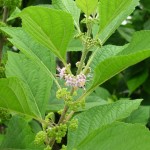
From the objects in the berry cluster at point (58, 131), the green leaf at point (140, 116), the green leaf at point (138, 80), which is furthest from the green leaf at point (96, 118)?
the green leaf at point (138, 80)

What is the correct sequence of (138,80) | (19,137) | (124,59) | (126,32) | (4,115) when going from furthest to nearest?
(126,32)
(138,80)
(4,115)
(19,137)
(124,59)

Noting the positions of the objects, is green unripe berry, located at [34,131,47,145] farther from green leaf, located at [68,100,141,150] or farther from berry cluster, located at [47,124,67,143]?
green leaf, located at [68,100,141,150]

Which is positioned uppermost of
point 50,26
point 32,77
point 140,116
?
point 50,26

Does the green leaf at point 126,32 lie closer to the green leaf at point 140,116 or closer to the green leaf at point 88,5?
the green leaf at point 140,116

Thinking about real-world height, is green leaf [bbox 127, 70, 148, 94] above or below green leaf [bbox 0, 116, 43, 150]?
below

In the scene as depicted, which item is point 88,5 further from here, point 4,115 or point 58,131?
point 4,115

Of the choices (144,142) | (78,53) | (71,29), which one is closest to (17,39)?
(71,29)

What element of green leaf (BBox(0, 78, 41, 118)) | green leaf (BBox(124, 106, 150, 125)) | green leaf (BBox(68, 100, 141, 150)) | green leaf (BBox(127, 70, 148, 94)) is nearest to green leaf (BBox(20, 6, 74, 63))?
green leaf (BBox(0, 78, 41, 118))

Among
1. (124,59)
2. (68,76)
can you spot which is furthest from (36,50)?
(124,59)
